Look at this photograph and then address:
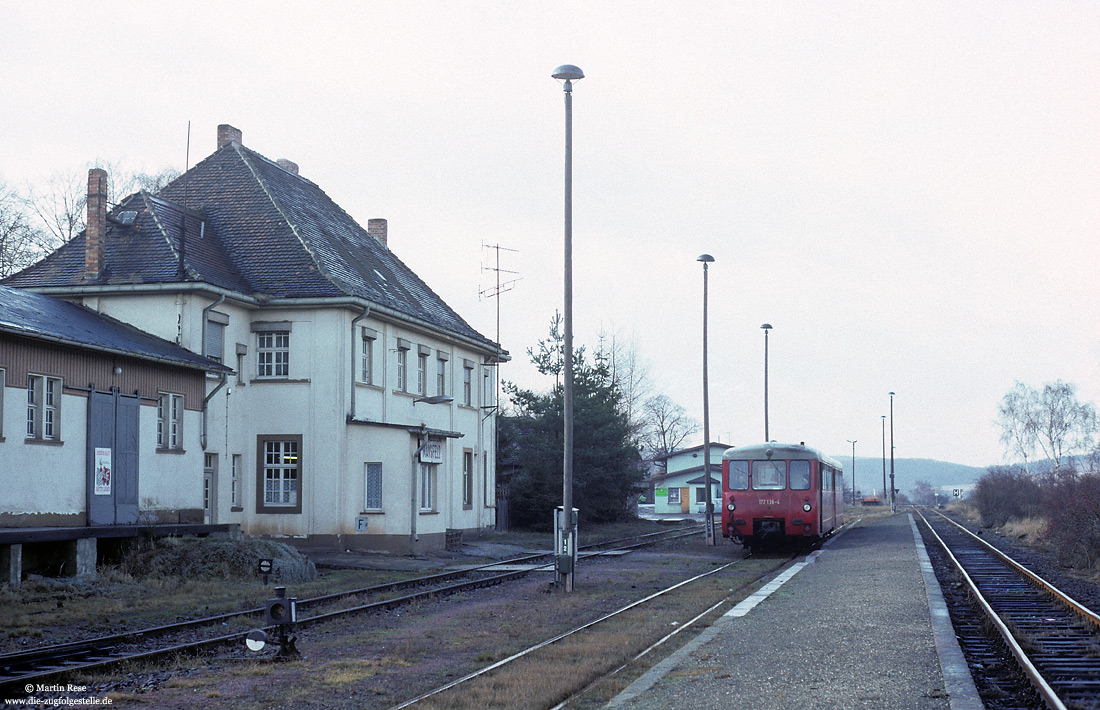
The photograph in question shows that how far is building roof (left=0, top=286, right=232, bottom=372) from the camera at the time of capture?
19828mm

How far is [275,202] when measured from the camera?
1248 inches

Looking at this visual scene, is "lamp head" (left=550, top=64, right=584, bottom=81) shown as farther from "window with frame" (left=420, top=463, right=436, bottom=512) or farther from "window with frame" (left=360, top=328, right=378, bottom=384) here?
"window with frame" (left=420, top=463, right=436, bottom=512)

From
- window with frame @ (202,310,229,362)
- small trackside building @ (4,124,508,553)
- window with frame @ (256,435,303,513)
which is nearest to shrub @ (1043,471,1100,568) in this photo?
small trackside building @ (4,124,508,553)

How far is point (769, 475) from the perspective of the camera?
1163 inches

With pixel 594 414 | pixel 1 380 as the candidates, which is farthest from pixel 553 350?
pixel 1 380

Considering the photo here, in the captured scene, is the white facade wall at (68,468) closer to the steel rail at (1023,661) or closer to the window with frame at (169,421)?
the window with frame at (169,421)

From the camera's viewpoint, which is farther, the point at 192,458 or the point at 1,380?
the point at 192,458

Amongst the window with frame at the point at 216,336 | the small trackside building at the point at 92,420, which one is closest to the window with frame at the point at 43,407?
the small trackside building at the point at 92,420

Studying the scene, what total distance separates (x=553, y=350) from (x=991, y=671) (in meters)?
40.9

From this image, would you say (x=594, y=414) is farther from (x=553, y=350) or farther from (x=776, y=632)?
(x=776, y=632)

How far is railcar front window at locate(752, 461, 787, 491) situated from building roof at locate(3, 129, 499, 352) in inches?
397

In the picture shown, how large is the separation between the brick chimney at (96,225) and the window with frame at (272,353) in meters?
4.17

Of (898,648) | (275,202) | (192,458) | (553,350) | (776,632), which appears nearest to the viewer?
(898,648)

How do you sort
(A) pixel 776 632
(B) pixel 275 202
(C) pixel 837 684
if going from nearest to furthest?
(C) pixel 837 684
(A) pixel 776 632
(B) pixel 275 202
